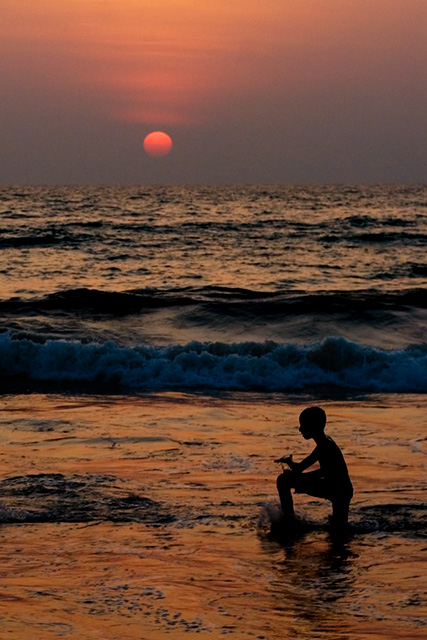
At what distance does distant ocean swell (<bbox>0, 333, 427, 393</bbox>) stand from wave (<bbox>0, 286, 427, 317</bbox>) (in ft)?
17.1

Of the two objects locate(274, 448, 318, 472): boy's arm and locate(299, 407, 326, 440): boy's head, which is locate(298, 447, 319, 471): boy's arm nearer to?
locate(274, 448, 318, 472): boy's arm

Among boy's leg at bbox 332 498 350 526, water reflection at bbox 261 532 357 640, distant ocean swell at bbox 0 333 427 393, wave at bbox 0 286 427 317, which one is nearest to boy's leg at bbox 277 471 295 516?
water reflection at bbox 261 532 357 640

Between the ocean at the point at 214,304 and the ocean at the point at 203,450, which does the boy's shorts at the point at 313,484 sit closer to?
the ocean at the point at 203,450

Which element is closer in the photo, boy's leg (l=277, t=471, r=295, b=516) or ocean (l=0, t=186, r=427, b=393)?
boy's leg (l=277, t=471, r=295, b=516)

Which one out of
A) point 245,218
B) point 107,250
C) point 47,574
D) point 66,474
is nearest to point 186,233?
point 107,250

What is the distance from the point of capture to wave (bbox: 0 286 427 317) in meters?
22.5

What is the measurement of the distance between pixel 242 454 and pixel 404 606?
14.2ft

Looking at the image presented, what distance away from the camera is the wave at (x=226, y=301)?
2250 centimetres

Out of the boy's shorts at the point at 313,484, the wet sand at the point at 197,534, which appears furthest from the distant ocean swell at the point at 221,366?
the boy's shorts at the point at 313,484

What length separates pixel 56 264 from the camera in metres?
31.4

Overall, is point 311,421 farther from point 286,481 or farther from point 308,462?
point 286,481

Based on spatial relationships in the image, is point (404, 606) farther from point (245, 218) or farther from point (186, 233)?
point (245, 218)

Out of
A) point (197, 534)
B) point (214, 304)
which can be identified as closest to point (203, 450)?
point (197, 534)

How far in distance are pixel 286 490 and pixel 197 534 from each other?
819mm
